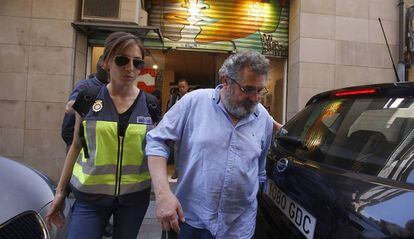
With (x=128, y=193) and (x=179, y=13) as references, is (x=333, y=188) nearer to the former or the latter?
(x=128, y=193)

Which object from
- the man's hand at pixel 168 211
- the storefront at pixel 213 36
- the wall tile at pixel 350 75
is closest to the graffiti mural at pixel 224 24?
the storefront at pixel 213 36

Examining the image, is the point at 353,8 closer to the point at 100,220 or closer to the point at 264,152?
the point at 264,152

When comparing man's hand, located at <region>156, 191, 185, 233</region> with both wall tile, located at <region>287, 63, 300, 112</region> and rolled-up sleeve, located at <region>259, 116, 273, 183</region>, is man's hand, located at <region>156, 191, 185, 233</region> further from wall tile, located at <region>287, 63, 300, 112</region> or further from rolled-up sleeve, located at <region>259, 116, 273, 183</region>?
wall tile, located at <region>287, 63, 300, 112</region>

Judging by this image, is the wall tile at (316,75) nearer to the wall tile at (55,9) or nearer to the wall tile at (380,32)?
the wall tile at (380,32)

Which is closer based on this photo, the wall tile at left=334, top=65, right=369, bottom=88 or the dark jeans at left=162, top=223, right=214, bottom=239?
the dark jeans at left=162, top=223, right=214, bottom=239

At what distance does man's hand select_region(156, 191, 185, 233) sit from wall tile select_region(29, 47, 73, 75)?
18.8 ft

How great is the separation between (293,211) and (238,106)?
57 cm

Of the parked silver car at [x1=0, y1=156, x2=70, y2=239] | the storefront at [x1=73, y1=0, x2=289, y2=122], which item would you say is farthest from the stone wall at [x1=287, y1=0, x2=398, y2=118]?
the parked silver car at [x1=0, y1=156, x2=70, y2=239]

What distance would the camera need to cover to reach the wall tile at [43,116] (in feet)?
23.5

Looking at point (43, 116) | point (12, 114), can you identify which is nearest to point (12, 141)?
point (12, 114)

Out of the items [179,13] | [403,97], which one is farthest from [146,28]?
[403,97]

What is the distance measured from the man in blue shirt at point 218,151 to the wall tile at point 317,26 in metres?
5.97

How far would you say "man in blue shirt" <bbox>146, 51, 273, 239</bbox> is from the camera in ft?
7.07

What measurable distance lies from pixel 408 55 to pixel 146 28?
4727 millimetres
